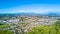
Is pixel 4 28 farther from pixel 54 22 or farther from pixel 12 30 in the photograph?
pixel 54 22

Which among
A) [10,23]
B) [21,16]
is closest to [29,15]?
[21,16]

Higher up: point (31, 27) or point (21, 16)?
point (21, 16)

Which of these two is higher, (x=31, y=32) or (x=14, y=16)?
(x=14, y=16)

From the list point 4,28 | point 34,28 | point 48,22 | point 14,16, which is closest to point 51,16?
point 48,22

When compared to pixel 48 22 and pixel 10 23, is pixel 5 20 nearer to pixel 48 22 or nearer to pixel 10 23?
pixel 10 23

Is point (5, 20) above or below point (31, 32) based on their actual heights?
above

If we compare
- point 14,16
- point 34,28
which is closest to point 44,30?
point 34,28

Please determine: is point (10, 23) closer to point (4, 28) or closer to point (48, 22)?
point (4, 28)
